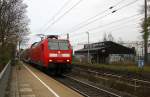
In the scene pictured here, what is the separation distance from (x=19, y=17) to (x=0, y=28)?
3.97 meters

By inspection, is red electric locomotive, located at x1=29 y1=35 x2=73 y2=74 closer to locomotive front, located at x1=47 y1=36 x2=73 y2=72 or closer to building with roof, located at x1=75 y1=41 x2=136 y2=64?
locomotive front, located at x1=47 y1=36 x2=73 y2=72

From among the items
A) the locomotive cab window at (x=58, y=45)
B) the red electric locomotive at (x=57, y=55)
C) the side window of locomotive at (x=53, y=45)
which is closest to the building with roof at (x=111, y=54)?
the locomotive cab window at (x=58, y=45)

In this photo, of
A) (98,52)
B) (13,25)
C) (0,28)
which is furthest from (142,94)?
(98,52)

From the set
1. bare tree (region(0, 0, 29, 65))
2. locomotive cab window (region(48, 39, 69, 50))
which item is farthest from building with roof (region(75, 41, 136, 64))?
locomotive cab window (region(48, 39, 69, 50))

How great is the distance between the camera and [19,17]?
155 feet

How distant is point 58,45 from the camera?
95.5 feet

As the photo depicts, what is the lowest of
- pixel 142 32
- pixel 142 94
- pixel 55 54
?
pixel 142 94

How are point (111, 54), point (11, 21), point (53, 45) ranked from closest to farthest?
point (53, 45)
point (11, 21)
point (111, 54)

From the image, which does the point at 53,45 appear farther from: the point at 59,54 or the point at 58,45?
the point at 59,54

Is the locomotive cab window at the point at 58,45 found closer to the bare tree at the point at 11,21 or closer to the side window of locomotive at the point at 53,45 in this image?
the side window of locomotive at the point at 53,45

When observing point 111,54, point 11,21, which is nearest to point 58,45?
point 11,21

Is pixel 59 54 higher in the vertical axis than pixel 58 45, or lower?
lower

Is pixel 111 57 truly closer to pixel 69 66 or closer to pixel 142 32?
pixel 142 32

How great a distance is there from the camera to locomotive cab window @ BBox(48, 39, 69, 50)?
1136 inches
